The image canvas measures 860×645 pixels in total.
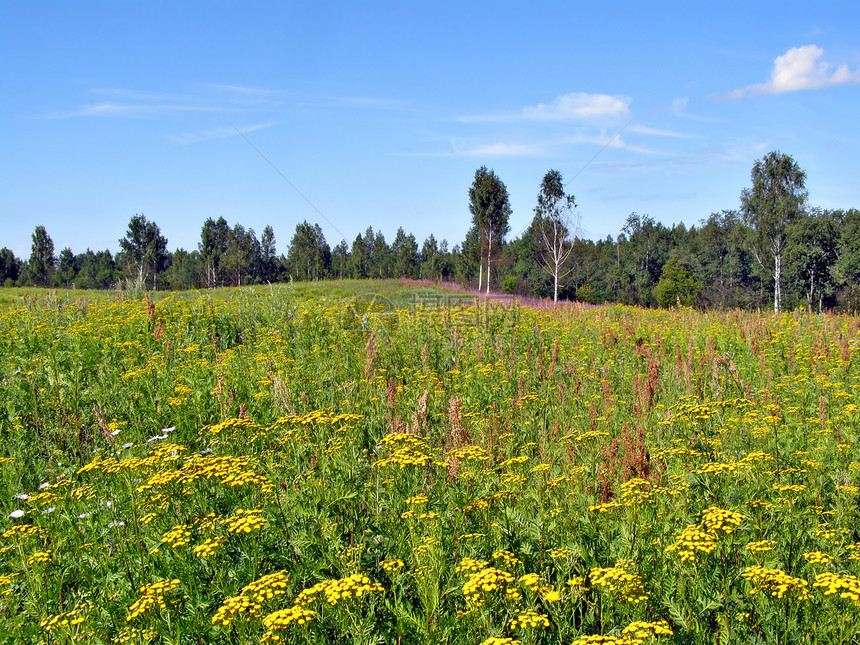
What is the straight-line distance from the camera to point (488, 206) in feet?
175

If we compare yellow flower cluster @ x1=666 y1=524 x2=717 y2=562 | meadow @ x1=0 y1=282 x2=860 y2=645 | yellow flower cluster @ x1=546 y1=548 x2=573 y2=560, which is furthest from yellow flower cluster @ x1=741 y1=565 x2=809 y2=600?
yellow flower cluster @ x1=546 y1=548 x2=573 y2=560

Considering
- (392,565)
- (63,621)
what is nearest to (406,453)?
(392,565)

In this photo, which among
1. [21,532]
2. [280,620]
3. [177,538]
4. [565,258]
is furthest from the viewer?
[565,258]

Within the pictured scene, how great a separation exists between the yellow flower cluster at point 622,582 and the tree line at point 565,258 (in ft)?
105

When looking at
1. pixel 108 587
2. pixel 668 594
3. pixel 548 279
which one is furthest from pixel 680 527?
pixel 548 279

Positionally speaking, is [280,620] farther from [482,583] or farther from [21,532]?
[21,532]

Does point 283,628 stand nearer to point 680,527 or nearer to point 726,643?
point 726,643

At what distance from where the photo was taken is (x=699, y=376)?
767 cm

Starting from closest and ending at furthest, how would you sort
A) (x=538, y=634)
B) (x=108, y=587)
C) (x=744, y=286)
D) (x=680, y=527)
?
(x=538, y=634), (x=108, y=587), (x=680, y=527), (x=744, y=286)

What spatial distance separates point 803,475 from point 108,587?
5262 millimetres

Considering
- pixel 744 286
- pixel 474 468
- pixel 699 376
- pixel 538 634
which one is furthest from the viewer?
pixel 744 286

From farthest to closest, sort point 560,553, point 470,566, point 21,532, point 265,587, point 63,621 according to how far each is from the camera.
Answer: point 21,532
point 560,553
point 470,566
point 63,621
point 265,587

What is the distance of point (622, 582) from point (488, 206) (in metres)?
52.8

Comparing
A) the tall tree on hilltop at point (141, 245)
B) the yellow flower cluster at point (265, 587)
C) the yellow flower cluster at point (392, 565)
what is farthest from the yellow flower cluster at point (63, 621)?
the tall tree on hilltop at point (141, 245)
